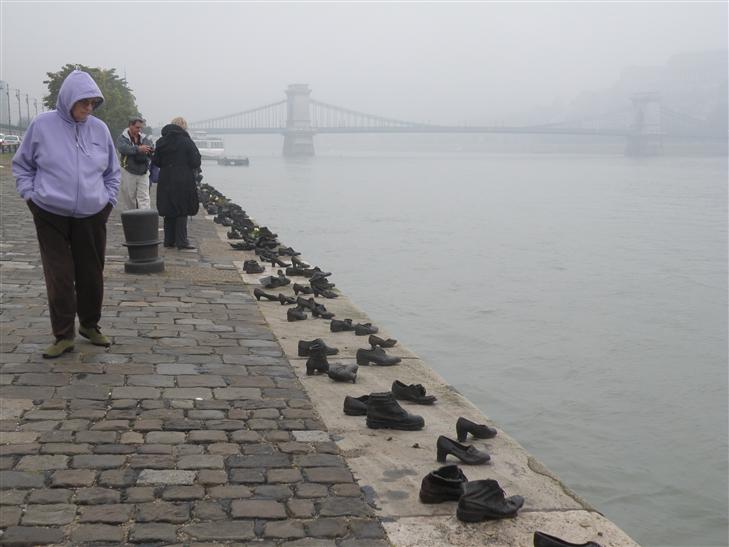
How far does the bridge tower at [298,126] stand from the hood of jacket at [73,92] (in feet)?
360

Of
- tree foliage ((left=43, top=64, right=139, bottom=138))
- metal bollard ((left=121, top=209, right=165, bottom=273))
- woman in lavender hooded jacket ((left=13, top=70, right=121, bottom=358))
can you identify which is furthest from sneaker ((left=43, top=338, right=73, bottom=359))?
tree foliage ((left=43, top=64, right=139, bottom=138))

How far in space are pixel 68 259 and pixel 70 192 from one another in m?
0.42

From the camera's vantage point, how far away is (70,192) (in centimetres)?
521

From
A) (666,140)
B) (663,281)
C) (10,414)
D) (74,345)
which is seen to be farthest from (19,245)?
(666,140)

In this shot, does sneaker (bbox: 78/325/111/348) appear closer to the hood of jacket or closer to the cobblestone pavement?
the cobblestone pavement

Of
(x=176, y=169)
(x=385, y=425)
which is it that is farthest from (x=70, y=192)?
(x=176, y=169)

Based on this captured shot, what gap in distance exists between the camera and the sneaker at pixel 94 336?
5.68m

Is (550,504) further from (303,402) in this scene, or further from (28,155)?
(28,155)

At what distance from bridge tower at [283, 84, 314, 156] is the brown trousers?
10961 cm

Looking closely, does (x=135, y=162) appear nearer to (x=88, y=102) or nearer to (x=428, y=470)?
(x=88, y=102)

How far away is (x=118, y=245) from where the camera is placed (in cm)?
1145

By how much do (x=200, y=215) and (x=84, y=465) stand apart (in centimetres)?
1450

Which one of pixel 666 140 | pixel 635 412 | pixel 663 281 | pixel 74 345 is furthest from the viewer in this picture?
pixel 666 140

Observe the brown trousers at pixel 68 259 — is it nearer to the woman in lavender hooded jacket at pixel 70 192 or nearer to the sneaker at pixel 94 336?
the woman in lavender hooded jacket at pixel 70 192
